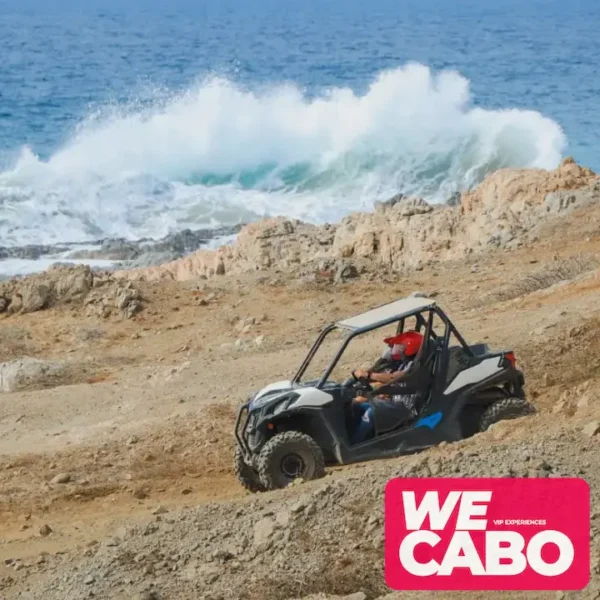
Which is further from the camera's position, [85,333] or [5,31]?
[5,31]

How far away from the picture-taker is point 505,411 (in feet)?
33.2

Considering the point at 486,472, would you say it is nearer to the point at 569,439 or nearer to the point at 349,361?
the point at 569,439

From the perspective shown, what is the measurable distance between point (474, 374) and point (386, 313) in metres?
0.86

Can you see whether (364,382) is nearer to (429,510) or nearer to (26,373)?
(429,510)

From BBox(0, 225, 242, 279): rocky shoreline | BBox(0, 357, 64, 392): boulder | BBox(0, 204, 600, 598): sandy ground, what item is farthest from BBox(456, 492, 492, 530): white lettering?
BBox(0, 225, 242, 279): rocky shoreline

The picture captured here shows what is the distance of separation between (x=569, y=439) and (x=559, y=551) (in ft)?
5.53

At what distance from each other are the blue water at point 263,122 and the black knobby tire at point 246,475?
1870 centimetres

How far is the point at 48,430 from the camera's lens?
13.4m

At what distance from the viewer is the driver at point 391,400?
10.1 meters

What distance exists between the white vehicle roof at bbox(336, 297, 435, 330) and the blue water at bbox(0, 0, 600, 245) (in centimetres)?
1875

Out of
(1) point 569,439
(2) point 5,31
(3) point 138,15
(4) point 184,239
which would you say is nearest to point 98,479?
(1) point 569,439

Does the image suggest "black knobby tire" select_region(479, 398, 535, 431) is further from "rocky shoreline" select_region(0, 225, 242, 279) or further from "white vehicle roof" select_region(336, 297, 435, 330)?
"rocky shoreline" select_region(0, 225, 242, 279)

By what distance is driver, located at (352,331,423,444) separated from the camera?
398 inches

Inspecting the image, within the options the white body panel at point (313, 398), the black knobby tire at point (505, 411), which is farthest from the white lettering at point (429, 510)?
the black knobby tire at point (505, 411)
